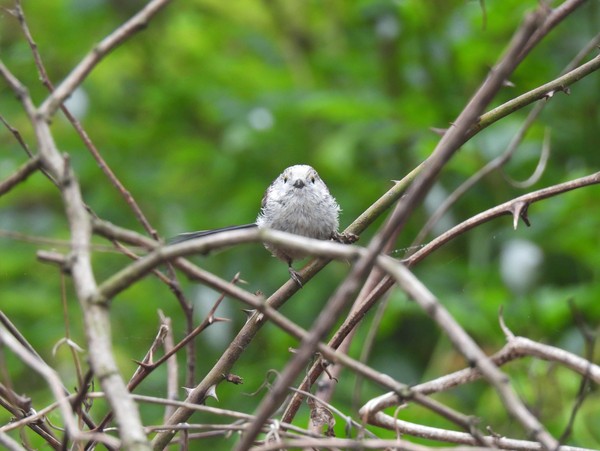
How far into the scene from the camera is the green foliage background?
13.7 ft

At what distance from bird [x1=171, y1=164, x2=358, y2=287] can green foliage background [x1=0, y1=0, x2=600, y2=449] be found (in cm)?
68

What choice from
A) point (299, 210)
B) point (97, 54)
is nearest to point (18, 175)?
point (97, 54)

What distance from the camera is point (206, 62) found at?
214 inches

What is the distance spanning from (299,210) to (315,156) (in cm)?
156

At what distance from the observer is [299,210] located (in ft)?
11.0

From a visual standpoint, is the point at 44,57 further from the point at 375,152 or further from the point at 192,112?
the point at 375,152

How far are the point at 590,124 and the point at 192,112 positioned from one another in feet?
7.92

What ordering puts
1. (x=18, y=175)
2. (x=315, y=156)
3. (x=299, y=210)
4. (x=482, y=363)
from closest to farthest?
(x=482, y=363)
(x=18, y=175)
(x=299, y=210)
(x=315, y=156)

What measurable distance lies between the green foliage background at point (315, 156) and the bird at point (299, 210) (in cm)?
68

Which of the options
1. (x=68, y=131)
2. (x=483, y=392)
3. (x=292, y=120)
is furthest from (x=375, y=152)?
(x=68, y=131)

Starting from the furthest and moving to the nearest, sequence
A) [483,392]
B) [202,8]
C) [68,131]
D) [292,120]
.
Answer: [202,8] → [68,131] → [292,120] → [483,392]

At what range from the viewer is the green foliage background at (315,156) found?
4172 mm

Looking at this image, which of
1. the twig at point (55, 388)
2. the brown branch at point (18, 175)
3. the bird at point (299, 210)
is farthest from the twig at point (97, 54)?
the bird at point (299, 210)

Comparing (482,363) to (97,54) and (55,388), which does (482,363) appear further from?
(97,54)
